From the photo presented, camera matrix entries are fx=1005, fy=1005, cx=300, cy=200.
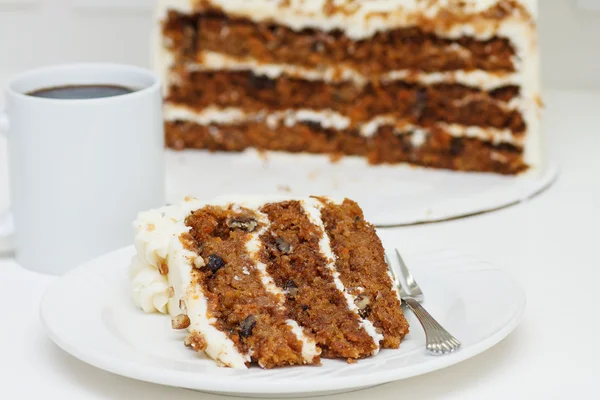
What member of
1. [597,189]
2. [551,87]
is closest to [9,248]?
[597,189]

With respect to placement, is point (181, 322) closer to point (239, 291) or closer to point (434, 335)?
point (239, 291)

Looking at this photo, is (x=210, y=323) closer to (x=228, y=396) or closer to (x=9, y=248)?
(x=228, y=396)

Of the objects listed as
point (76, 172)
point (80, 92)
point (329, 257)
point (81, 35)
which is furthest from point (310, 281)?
point (81, 35)

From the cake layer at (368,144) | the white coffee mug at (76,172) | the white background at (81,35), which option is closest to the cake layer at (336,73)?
the cake layer at (368,144)

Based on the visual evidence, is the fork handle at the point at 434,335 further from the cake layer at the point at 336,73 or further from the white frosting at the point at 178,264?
the cake layer at the point at 336,73

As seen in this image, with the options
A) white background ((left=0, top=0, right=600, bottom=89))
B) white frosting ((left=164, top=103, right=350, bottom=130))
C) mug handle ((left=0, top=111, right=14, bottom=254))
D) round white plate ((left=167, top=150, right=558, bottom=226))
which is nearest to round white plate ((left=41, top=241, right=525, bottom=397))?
mug handle ((left=0, top=111, right=14, bottom=254))

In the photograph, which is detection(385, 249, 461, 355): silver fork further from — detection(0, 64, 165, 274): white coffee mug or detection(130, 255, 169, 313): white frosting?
detection(0, 64, 165, 274): white coffee mug
